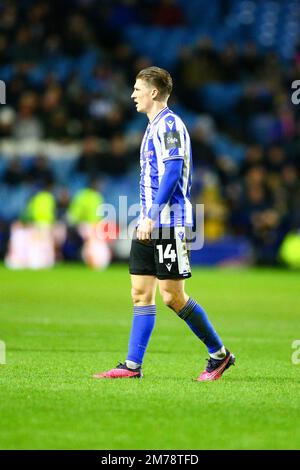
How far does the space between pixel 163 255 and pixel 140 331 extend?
25.4 inches

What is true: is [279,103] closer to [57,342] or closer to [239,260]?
[239,260]

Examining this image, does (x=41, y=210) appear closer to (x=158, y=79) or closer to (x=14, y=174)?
(x=14, y=174)

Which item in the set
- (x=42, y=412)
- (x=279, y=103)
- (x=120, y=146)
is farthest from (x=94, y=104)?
(x=42, y=412)

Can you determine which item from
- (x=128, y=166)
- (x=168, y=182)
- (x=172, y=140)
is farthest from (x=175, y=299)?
(x=128, y=166)

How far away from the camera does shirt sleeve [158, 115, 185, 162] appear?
307 inches

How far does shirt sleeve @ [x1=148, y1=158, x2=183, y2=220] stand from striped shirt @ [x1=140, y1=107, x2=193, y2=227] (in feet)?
0.18

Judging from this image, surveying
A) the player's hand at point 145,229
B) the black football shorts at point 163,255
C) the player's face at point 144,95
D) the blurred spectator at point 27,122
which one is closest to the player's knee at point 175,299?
the black football shorts at point 163,255

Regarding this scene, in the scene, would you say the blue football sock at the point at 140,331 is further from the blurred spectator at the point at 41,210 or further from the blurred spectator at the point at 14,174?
the blurred spectator at the point at 14,174

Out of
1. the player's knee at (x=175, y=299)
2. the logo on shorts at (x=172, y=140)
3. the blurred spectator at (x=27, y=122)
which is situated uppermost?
the blurred spectator at (x=27, y=122)

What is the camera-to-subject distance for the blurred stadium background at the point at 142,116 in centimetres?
2322

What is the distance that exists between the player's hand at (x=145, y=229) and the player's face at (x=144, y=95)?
36.6 inches

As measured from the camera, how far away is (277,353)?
9.91 metres

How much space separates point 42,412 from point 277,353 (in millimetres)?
3963

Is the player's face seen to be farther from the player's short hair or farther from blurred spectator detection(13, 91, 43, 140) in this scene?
blurred spectator detection(13, 91, 43, 140)
